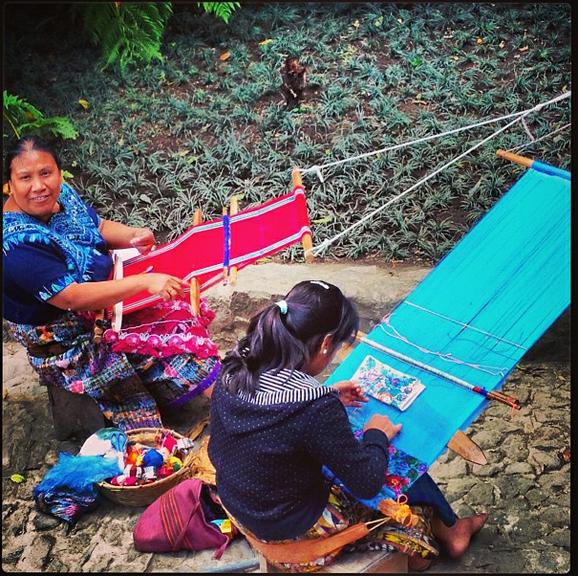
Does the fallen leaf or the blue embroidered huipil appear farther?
the fallen leaf

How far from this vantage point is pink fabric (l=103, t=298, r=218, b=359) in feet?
9.18

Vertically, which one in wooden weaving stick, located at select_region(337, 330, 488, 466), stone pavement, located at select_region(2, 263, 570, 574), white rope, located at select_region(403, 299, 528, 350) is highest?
white rope, located at select_region(403, 299, 528, 350)

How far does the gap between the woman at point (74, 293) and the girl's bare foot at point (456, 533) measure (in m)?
0.96

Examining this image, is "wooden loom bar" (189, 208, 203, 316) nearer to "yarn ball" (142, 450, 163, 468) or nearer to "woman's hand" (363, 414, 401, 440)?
"yarn ball" (142, 450, 163, 468)

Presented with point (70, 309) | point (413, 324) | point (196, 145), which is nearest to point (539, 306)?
point (413, 324)

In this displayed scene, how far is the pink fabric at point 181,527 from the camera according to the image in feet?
7.76

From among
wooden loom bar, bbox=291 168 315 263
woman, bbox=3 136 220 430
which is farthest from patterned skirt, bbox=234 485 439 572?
woman, bbox=3 136 220 430

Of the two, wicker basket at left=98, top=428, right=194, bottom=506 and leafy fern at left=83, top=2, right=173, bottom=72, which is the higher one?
leafy fern at left=83, top=2, right=173, bottom=72

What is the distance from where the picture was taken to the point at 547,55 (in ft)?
11.8

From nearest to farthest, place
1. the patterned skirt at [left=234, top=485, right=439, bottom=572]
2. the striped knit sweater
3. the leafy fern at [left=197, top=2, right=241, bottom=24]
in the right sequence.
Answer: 1. the striped knit sweater
2. the patterned skirt at [left=234, top=485, right=439, bottom=572]
3. the leafy fern at [left=197, top=2, right=241, bottom=24]

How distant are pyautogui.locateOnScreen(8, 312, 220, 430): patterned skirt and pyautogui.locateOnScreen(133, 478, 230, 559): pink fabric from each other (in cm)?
48

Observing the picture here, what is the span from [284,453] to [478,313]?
3.06 feet

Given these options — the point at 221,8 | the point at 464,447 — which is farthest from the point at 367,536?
the point at 221,8

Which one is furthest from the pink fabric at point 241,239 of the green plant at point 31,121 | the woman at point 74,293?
the green plant at point 31,121
